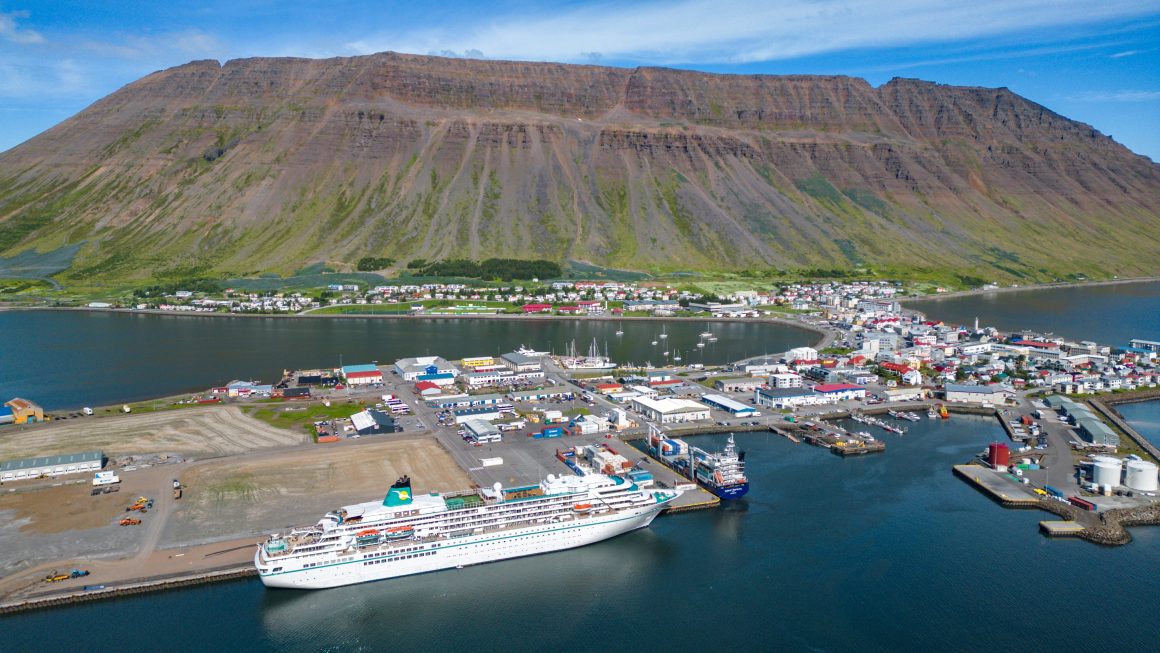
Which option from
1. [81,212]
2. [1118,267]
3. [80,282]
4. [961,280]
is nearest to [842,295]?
[961,280]

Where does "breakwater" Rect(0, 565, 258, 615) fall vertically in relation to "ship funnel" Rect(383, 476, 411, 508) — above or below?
below

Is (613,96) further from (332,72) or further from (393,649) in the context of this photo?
(393,649)

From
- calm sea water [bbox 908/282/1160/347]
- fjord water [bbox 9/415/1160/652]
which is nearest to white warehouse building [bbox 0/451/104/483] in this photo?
fjord water [bbox 9/415/1160/652]

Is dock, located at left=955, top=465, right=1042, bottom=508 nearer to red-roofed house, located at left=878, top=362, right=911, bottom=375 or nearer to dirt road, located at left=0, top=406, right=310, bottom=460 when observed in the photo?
red-roofed house, located at left=878, top=362, right=911, bottom=375

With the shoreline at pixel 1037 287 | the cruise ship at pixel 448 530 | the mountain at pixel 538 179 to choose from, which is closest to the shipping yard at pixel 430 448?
the cruise ship at pixel 448 530

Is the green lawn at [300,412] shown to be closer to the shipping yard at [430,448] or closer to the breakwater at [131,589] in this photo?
the shipping yard at [430,448]

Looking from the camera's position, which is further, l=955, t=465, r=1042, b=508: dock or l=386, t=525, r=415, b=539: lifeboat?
l=955, t=465, r=1042, b=508: dock

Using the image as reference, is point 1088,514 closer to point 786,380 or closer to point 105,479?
point 786,380

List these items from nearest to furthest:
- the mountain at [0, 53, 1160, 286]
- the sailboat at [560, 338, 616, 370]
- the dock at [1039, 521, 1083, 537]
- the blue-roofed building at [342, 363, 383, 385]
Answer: the dock at [1039, 521, 1083, 537]
the blue-roofed building at [342, 363, 383, 385]
the sailboat at [560, 338, 616, 370]
the mountain at [0, 53, 1160, 286]
